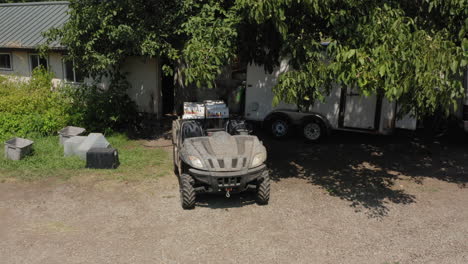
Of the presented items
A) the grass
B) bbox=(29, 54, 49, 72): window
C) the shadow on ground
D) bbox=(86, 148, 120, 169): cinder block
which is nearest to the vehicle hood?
the shadow on ground

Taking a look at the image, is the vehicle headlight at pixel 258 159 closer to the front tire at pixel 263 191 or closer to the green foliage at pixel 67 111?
the front tire at pixel 263 191

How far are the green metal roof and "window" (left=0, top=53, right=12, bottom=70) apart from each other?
2.05ft

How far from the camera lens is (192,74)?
329 inches

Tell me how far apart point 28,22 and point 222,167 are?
1587 cm

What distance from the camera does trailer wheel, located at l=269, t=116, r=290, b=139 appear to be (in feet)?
42.5

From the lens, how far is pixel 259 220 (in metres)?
7.46

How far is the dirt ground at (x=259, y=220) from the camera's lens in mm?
6336

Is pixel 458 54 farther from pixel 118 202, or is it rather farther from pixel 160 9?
pixel 160 9

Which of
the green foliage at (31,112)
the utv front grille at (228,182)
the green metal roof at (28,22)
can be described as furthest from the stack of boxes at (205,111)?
the green metal roof at (28,22)

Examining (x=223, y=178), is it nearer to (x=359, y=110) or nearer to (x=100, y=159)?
(x=100, y=159)

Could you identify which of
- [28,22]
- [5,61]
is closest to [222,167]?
[5,61]

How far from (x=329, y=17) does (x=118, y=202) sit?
5394mm

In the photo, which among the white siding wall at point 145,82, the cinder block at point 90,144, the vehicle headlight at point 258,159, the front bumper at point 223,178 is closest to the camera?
the front bumper at point 223,178

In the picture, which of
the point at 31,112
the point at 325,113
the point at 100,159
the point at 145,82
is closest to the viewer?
the point at 100,159
